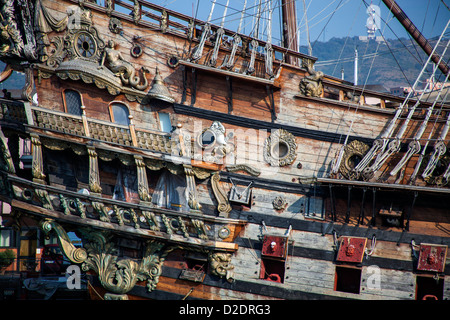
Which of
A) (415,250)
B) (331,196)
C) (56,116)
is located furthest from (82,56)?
(415,250)

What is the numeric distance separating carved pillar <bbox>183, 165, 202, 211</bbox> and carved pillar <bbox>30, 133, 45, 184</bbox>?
326cm

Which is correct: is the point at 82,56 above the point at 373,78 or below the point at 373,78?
below

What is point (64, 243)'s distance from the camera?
11.1 m

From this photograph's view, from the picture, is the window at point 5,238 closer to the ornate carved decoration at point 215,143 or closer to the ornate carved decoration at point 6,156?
the ornate carved decoration at point 6,156

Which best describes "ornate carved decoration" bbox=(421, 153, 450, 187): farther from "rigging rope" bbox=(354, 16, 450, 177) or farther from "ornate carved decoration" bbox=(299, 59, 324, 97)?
"ornate carved decoration" bbox=(299, 59, 324, 97)

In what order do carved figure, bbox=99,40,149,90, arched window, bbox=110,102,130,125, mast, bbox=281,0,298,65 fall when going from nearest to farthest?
carved figure, bbox=99,40,149,90, arched window, bbox=110,102,130,125, mast, bbox=281,0,298,65

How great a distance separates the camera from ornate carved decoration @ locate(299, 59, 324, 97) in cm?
1105

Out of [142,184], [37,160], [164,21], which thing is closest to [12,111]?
[37,160]

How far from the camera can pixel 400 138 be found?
1007cm

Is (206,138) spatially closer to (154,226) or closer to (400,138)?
(154,226)

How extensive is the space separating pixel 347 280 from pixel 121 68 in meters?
6.87

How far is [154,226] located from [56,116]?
10.6 feet

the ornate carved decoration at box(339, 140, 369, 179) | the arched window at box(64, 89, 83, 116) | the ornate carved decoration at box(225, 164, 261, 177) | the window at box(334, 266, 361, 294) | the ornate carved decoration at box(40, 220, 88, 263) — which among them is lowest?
the window at box(334, 266, 361, 294)

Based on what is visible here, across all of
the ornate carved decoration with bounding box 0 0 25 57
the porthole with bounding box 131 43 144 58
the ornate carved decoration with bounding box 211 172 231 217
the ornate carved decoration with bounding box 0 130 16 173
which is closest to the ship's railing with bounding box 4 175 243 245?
the ornate carved decoration with bounding box 0 130 16 173
